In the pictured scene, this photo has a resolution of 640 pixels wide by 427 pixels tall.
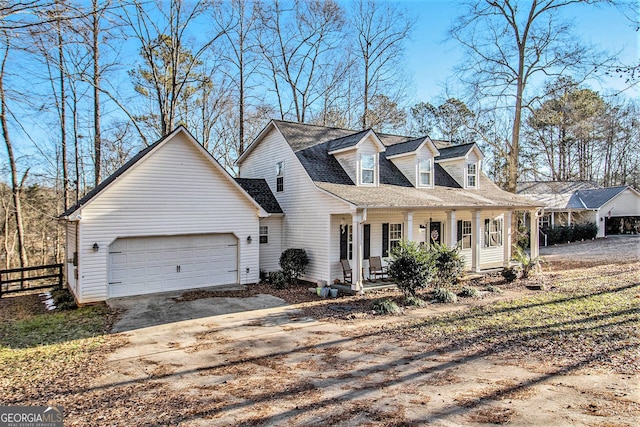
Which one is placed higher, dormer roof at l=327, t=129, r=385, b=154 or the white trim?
dormer roof at l=327, t=129, r=385, b=154

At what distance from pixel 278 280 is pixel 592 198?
3453 cm

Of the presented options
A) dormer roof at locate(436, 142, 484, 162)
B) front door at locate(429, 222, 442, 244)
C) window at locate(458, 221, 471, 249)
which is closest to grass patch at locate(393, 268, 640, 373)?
front door at locate(429, 222, 442, 244)

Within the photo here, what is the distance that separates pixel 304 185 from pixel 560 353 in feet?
33.4

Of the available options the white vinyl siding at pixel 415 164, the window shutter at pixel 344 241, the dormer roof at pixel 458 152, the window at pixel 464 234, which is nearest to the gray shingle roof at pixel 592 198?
the dormer roof at pixel 458 152

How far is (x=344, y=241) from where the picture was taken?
15203 millimetres

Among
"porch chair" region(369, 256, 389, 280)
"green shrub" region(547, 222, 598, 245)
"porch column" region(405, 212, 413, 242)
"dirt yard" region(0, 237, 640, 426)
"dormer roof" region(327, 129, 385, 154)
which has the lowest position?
"dirt yard" region(0, 237, 640, 426)

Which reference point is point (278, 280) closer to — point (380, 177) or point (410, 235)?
point (410, 235)

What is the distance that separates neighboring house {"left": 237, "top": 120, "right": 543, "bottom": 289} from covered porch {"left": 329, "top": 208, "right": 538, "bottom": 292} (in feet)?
0.13

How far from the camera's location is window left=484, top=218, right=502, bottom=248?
19641 mm

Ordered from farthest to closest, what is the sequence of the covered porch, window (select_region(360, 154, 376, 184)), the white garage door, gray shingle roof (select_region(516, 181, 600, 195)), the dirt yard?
gray shingle roof (select_region(516, 181, 600, 195)), window (select_region(360, 154, 376, 184)), the covered porch, the white garage door, the dirt yard

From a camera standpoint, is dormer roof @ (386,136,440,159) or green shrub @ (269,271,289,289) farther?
dormer roof @ (386,136,440,159)

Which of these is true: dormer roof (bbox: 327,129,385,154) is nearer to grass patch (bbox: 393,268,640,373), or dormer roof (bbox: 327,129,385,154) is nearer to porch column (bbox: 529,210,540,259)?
grass patch (bbox: 393,268,640,373)

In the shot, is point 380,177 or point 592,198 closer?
point 380,177

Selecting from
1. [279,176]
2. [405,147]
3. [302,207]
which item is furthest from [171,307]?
[405,147]
